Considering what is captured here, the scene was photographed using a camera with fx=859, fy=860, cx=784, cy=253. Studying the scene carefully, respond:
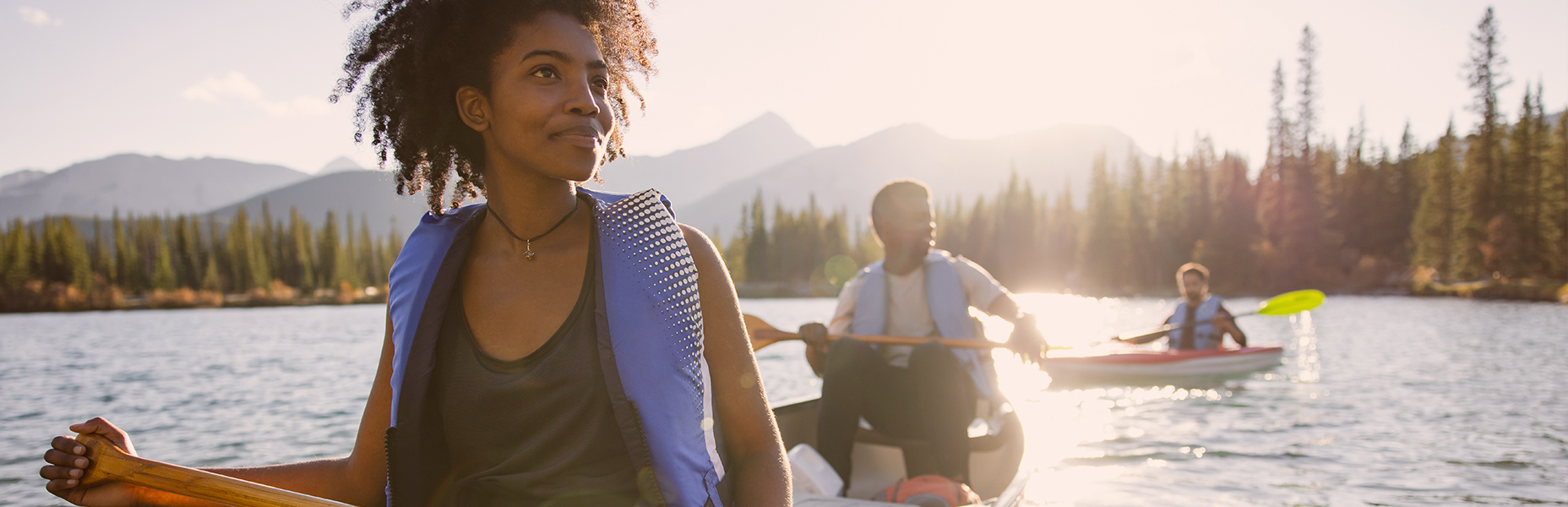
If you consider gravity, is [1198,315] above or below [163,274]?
below

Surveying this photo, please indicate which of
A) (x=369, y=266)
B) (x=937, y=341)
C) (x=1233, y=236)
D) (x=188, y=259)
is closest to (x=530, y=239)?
(x=937, y=341)

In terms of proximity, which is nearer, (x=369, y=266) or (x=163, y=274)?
(x=163, y=274)

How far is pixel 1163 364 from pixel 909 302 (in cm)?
1033

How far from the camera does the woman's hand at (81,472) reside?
1.39m

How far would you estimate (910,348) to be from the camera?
17.2 ft

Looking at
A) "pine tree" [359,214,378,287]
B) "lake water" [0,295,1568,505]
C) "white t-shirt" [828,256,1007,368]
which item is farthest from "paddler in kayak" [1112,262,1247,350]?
"pine tree" [359,214,378,287]

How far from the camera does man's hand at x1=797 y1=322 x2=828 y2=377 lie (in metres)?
5.32

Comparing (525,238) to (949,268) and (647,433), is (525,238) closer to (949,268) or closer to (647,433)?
(647,433)

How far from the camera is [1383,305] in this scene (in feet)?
141

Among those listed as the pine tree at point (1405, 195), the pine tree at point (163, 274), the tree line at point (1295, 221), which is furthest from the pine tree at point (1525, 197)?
the pine tree at point (163, 274)

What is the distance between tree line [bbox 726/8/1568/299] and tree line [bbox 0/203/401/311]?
40.1m

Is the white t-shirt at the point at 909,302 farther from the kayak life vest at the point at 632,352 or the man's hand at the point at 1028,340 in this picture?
the kayak life vest at the point at 632,352

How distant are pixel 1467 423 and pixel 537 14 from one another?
1444cm

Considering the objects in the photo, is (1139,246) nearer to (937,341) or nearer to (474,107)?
(937,341)
